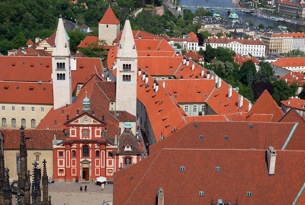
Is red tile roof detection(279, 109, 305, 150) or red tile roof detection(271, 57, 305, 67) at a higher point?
red tile roof detection(279, 109, 305, 150)

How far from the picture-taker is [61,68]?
63.5 m

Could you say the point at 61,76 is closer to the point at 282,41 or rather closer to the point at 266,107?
the point at 266,107

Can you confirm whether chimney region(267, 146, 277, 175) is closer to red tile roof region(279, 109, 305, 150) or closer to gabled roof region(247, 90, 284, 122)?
red tile roof region(279, 109, 305, 150)

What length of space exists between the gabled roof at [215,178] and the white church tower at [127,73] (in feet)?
85.7

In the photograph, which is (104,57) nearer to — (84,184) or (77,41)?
(77,41)

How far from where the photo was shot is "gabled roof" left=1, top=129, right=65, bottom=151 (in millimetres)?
54500

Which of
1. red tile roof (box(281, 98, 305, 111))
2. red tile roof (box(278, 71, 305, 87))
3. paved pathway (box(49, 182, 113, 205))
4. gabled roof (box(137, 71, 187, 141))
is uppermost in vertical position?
gabled roof (box(137, 71, 187, 141))

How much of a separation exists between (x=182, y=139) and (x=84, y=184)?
47.4 feet

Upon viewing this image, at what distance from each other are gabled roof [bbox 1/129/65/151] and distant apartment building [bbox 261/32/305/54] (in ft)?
449

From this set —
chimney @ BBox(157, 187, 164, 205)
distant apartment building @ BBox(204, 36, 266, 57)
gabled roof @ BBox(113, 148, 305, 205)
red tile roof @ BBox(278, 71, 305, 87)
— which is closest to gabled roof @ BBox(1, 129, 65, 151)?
gabled roof @ BBox(113, 148, 305, 205)

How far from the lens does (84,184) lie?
56375 millimetres

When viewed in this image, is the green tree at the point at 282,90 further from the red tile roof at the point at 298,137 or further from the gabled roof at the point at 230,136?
the gabled roof at the point at 230,136

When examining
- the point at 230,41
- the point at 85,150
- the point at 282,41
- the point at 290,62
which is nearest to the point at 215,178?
the point at 85,150

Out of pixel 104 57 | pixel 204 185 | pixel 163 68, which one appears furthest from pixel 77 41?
pixel 204 185
